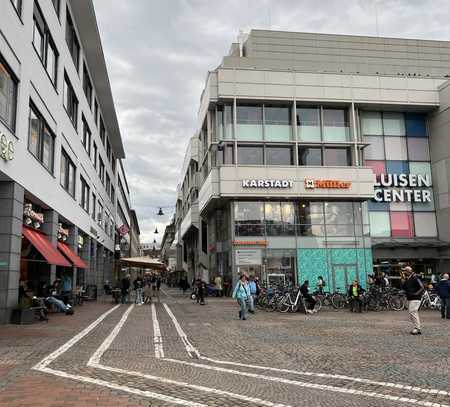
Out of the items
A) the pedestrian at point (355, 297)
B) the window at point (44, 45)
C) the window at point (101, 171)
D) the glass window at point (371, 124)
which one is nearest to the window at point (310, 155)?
the glass window at point (371, 124)

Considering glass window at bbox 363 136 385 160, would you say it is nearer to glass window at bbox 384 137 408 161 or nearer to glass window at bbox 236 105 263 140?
glass window at bbox 384 137 408 161

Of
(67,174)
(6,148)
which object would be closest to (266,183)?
(67,174)

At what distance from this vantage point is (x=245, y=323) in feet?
53.1

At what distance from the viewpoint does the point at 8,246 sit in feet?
46.6

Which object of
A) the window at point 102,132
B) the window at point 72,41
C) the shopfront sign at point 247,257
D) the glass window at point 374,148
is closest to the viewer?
the window at point 72,41

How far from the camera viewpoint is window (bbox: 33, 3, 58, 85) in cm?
1805

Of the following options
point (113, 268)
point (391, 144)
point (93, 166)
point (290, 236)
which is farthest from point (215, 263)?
point (113, 268)

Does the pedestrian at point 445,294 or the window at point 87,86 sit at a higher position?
the window at point 87,86

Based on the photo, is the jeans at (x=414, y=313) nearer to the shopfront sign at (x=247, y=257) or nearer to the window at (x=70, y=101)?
the window at (x=70, y=101)

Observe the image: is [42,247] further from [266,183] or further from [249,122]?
[249,122]

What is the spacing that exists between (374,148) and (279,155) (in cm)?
799

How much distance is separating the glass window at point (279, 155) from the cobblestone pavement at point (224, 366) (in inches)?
843

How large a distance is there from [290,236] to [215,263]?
812 cm

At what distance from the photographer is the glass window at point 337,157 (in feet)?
117
